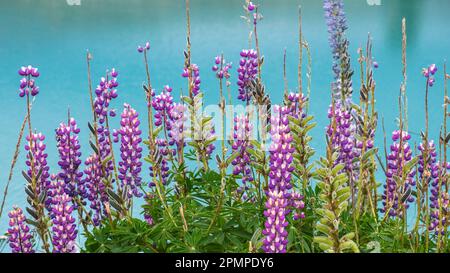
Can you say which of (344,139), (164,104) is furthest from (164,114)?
(344,139)

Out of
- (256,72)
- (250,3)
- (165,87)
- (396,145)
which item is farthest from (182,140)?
(396,145)

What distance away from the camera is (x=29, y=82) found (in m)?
3.19

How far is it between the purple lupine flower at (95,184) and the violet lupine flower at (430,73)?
158cm

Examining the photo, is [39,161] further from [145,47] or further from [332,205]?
[332,205]

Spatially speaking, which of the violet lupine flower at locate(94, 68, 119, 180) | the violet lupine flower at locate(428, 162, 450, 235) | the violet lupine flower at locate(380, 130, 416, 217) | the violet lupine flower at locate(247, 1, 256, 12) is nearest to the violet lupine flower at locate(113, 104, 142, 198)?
the violet lupine flower at locate(94, 68, 119, 180)

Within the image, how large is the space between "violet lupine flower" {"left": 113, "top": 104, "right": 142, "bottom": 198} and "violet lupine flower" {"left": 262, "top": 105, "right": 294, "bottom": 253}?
2.25 ft

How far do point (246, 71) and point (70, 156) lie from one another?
3.15 ft

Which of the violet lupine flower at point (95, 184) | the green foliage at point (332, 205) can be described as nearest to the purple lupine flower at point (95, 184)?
the violet lupine flower at point (95, 184)

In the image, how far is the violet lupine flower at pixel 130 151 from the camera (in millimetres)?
3479

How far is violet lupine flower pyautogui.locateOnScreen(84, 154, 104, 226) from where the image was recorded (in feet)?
11.9

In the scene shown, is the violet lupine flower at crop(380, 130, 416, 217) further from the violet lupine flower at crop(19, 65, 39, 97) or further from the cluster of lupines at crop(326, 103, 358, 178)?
the violet lupine flower at crop(19, 65, 39, 97)

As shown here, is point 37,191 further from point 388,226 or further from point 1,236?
point 388,226

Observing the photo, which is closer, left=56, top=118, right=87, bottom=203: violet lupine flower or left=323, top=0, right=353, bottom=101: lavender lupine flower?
left=56, top=118, right=87, bottom=203: violet lupine flower
